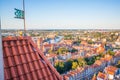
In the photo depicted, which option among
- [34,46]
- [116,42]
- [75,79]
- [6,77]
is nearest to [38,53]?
[34,46]

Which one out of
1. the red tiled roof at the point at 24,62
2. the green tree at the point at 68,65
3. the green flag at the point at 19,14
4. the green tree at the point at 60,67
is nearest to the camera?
the red tiled roof at the point at 24,62

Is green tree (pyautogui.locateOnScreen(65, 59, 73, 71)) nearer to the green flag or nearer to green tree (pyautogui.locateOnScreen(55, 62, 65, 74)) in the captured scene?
green tree (pyautogui.locateOnScreen(55, 62, 65, 74))

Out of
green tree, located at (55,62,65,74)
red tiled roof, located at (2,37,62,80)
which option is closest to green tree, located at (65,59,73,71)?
green tree, located at (55,62,65,74)

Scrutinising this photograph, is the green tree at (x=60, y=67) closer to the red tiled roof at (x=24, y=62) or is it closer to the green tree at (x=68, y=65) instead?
the green tree at (x=68, y=65)

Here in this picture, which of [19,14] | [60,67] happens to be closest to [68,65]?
[60,67]

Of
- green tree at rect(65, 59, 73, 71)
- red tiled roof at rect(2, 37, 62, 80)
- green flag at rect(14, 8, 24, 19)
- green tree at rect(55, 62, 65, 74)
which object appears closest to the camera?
red tiled roof at rect(2, 37, 62, 80)

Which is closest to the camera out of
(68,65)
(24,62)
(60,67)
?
(24,62)

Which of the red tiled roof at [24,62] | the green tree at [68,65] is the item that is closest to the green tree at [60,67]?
the green tree at [68,65]

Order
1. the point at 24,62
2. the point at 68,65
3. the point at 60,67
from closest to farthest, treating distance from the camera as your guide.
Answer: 1. the point at 24,62
2. the point at 60,67
3. the point at 68,65

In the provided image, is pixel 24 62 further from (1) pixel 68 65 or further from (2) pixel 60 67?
(1) pixel 68 65

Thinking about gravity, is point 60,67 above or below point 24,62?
below
